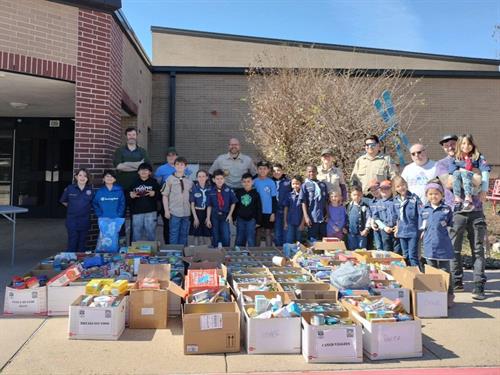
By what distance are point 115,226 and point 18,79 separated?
3.47m

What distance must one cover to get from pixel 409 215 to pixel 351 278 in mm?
1604

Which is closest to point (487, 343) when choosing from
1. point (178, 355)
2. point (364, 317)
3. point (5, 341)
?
point (364, 317)

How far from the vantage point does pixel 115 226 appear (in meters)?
6.67

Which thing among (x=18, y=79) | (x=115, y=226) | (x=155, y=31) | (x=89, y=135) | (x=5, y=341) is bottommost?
(x=5, y=341)

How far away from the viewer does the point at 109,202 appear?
6770 mm

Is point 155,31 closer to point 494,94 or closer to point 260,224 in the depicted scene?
point 494,94

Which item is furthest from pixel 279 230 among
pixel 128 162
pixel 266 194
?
pixel 128 162

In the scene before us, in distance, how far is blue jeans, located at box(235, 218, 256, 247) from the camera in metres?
7.42

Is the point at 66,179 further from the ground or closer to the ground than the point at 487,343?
further from the ground

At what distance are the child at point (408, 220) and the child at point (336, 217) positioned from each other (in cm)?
121

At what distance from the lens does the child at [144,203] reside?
6918mm

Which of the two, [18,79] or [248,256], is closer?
[248,256]

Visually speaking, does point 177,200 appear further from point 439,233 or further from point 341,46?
point 341,46

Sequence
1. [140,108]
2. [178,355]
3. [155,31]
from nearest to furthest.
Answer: [178,355] → [140,108] → [155,31]
